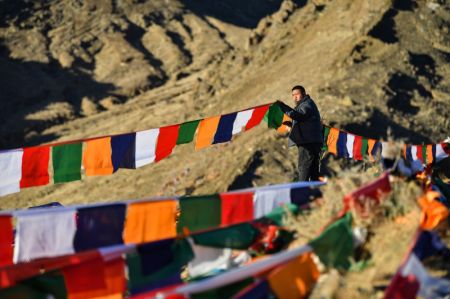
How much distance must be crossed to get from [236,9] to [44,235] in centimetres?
5208

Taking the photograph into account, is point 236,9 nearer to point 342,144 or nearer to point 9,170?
point 342,144

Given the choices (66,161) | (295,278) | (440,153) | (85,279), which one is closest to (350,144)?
(440,153)

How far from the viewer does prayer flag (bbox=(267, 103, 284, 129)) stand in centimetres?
1003

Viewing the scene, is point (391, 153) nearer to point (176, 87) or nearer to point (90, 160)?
point (90, 160)

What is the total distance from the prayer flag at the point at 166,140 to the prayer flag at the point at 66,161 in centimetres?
118

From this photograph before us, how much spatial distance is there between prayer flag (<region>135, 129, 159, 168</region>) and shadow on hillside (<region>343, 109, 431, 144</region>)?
29.2 feet

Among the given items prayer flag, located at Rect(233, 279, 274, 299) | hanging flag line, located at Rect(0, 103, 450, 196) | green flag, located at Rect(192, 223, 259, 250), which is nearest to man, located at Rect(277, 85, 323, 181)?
hanging flag line, located at Rect(0, 103, 450, 196)

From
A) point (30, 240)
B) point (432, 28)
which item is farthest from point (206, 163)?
point (30, 240)

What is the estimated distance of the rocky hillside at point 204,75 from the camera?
18172 mm

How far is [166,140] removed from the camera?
9.08 meters

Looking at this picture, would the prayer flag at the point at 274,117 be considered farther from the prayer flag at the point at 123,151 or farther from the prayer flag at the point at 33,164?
the prayer flag at the point at 33,164

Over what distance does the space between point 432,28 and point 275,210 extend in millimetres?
19615

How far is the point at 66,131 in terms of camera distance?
32219mm

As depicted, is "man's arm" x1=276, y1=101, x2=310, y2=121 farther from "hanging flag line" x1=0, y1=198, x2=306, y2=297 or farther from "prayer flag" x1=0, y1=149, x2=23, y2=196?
"prayer flag" x1=0, y1=149, x2=23, y2=196
